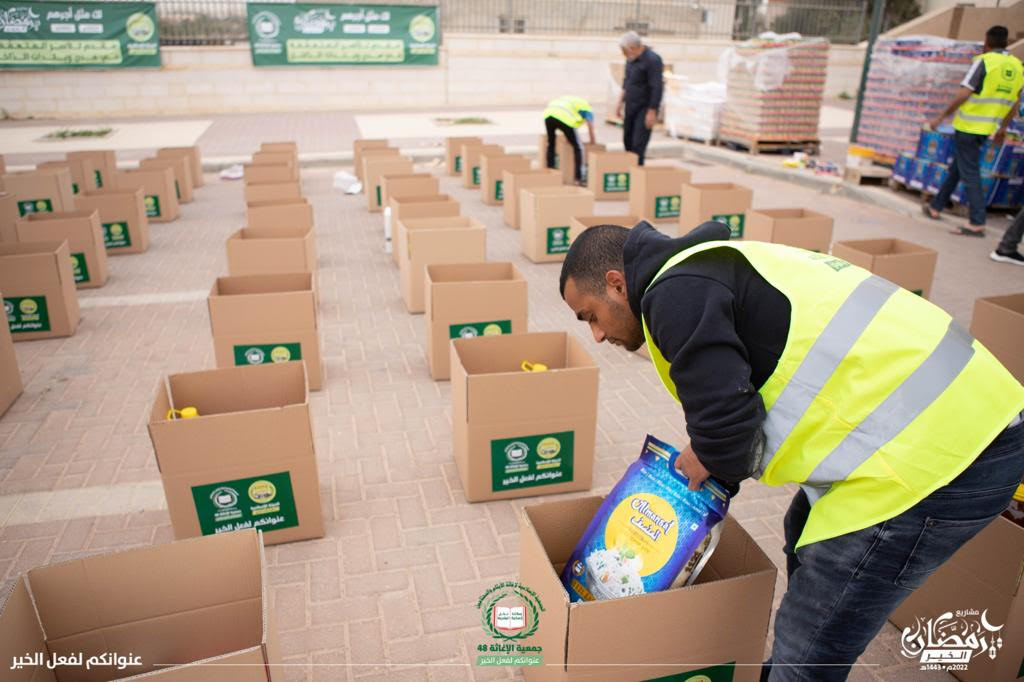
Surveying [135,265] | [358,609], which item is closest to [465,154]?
[135,265]

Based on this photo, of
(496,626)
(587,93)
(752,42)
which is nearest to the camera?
(496,626)

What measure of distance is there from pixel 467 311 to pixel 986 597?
3.07 metres

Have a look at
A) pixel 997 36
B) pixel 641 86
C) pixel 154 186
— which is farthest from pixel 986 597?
pixel 154 186

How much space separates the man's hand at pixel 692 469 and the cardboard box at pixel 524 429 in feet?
4.37

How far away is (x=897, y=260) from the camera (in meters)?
5.27

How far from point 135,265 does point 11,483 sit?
4.06 meters

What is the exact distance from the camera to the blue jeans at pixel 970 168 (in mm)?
7914

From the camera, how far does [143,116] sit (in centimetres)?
1869

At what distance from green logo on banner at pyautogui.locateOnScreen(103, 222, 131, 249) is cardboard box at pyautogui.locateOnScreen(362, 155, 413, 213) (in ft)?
9.58

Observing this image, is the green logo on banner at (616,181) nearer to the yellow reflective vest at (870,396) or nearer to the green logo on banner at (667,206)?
the green logo on banner at (667,206)

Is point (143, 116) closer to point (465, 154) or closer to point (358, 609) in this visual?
point (465, 154)

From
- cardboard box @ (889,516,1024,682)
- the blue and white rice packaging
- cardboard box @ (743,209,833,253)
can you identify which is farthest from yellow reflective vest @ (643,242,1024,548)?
cardboard box @ (743,209,833,253)

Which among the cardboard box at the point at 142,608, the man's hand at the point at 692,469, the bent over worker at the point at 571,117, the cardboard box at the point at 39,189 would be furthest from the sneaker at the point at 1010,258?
the cardboard box at the point at 39,189

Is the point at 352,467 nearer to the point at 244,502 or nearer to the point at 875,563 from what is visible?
the point at 244,502
